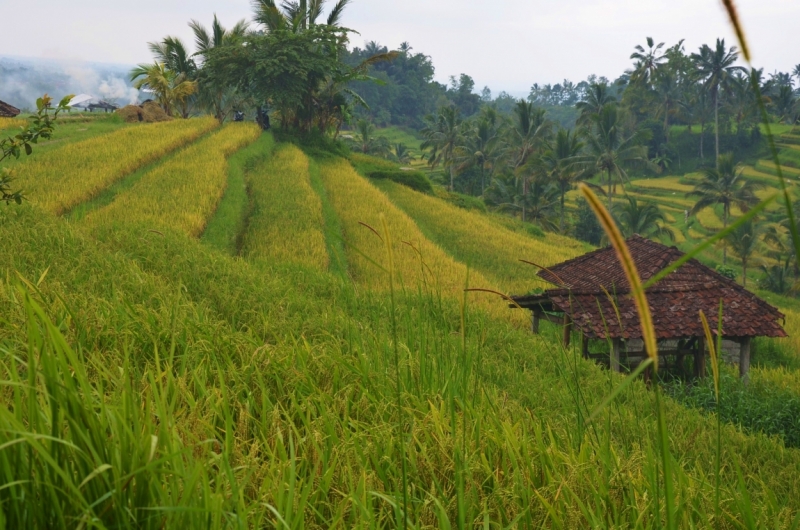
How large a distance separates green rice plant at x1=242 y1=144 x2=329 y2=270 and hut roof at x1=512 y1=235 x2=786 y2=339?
141 inches

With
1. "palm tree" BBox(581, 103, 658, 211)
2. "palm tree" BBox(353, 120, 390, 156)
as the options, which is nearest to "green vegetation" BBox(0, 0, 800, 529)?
"palm tree" BBox(581, 103, 658, 211)

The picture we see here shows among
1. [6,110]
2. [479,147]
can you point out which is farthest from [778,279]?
[6,110]

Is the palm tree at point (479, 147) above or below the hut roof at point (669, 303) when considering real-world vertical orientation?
above

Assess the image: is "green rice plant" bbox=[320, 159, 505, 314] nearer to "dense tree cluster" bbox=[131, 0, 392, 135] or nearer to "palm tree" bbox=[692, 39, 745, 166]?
"dense tree cluster" bbox=[131, 0, 392, 135]

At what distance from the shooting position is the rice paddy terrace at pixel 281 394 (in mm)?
1187

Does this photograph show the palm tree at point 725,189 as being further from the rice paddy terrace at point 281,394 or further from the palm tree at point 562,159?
the rice paddy terrace at point 281,394

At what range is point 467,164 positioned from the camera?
1325 inches

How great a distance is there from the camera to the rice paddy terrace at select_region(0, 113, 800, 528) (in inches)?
46.7

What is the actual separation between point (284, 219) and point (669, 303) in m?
6.83

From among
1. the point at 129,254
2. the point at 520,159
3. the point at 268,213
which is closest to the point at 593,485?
the point at 129,254

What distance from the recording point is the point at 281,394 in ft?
8.26

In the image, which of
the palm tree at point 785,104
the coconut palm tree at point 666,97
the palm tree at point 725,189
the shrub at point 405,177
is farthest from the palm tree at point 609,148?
the palm tree at point 785,104

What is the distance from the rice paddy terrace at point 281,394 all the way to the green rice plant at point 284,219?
0.07 metres

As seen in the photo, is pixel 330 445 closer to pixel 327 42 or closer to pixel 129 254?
pixel 129 254
